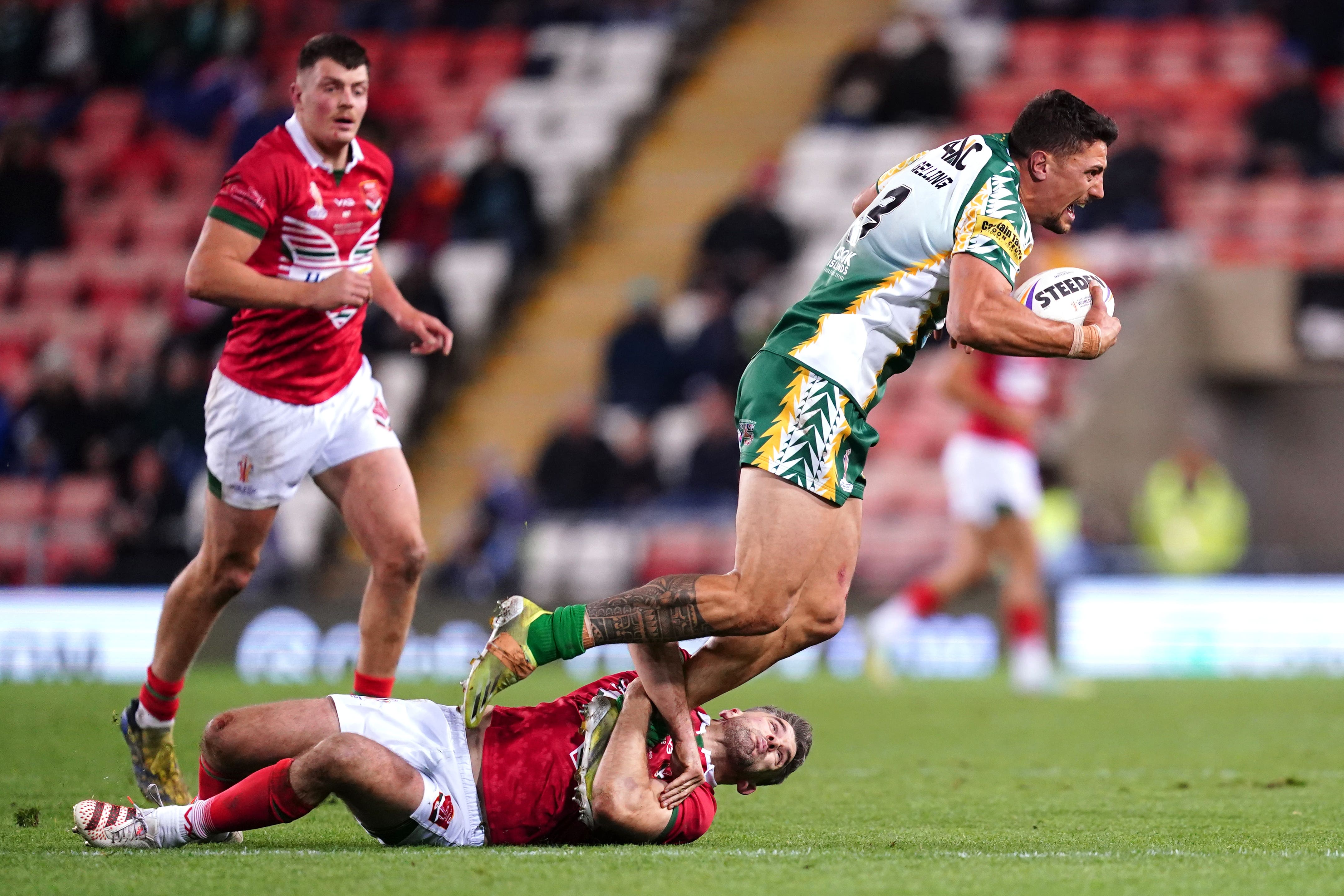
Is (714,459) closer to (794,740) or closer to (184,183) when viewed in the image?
(184,183)

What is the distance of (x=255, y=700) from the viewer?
10.5 m

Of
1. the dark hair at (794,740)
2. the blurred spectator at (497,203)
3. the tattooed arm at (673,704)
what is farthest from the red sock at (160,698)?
the blurred spectator at (497,203)

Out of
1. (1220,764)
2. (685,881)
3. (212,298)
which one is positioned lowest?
(1220,764)

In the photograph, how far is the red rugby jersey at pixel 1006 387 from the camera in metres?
11.6

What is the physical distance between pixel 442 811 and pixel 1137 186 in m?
13.0

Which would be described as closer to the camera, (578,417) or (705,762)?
(705,762)

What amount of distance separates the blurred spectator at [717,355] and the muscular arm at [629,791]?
35.1ft

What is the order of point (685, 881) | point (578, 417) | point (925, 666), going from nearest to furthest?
point (685, 881) → point (925, 666) → point (578, 417)

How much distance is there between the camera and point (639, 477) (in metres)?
15.3

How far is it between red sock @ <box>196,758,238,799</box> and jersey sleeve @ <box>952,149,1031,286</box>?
9.45 feet

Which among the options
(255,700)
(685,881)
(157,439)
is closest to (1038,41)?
(157,439)

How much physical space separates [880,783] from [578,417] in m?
8.72

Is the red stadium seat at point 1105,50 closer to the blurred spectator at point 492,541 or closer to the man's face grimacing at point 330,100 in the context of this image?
the blurred spectator at point 492,541

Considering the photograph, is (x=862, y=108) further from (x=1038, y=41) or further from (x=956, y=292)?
(x=956, y=292)
